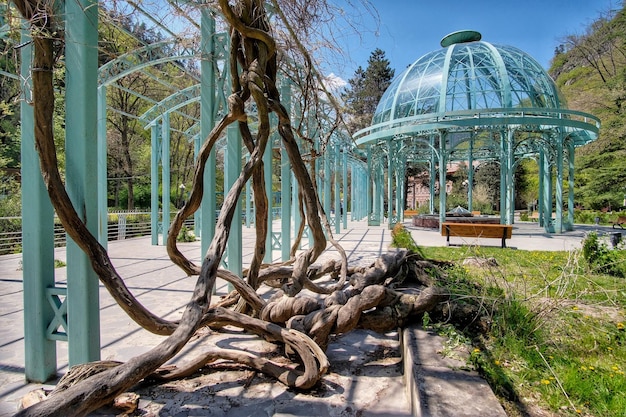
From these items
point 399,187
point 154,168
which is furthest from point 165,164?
point 399,187

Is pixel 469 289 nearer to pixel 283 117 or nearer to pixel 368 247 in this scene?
pixel 283 117

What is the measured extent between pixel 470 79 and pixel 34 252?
585 inches

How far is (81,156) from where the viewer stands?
7.86 ft

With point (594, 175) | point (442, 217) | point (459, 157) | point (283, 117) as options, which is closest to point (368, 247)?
point (442, 217)

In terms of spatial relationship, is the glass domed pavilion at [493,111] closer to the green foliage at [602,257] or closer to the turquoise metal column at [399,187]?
the turquoise metal column at [399,187]

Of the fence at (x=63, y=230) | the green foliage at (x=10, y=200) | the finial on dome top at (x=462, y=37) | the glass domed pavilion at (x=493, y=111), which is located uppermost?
the finial on dome top at (x=462, y=37)

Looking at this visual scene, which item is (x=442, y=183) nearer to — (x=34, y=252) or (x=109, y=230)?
(x=109, y=230)

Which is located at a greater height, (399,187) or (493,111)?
(493,111)

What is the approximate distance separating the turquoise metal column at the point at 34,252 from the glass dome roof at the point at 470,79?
13.4 meters

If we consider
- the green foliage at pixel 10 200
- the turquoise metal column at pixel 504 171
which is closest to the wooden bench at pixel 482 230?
the turquoise metal column at pixel 504 171

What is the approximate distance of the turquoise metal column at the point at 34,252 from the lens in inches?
101

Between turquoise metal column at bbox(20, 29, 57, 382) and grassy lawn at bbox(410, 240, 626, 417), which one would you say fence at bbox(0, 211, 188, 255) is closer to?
turquoise metal column at bbox(20, 29, 57, 382)

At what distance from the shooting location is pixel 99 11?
2508mm

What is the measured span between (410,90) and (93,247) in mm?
15653
